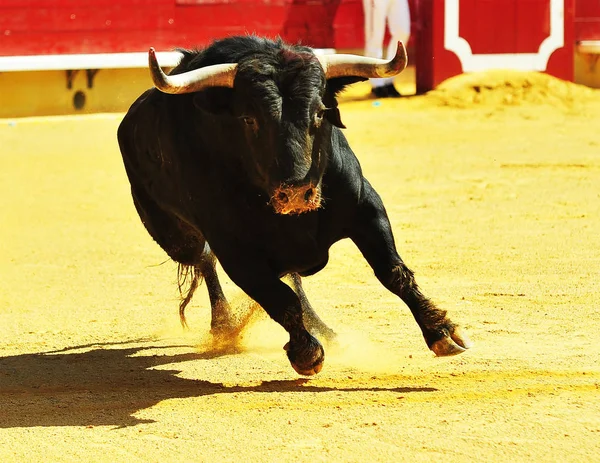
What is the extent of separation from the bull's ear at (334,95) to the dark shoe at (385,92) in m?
7.91

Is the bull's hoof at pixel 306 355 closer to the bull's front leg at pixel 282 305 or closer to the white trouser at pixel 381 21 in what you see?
the bull's front leg at pixel 282 305

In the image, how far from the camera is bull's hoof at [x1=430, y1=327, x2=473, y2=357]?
12.3 feet

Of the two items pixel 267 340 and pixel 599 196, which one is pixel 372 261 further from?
pixel 599 196

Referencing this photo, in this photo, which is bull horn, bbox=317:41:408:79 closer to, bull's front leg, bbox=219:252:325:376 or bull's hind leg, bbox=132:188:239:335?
bull's front leg, bbox=219:252:325:376

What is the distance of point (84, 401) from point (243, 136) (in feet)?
3.07

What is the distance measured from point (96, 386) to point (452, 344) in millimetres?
1156

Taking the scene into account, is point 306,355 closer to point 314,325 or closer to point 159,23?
point 314,325

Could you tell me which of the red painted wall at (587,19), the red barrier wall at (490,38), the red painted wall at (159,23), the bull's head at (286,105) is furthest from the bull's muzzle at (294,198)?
the red painted wall at (587,19)

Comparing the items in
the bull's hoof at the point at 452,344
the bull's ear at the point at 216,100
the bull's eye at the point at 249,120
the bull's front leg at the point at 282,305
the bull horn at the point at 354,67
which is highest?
the bull horn at the point at 354,67

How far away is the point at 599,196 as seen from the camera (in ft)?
24.8

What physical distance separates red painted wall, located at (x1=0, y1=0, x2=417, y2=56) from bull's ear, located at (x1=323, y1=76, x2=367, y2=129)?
295 inches

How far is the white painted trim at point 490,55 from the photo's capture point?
11883 millimetres

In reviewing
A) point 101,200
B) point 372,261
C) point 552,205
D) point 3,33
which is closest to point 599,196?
point 552,205

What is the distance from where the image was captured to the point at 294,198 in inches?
136
